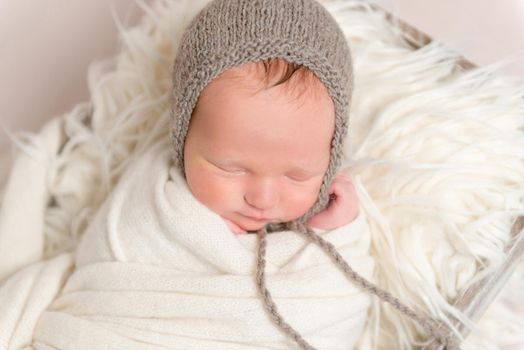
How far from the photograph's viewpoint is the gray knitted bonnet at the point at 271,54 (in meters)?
1.12

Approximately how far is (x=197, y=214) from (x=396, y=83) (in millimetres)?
516

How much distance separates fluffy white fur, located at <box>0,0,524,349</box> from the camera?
1315 millimetres

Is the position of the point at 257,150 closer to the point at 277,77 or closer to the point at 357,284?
the point at 277,77

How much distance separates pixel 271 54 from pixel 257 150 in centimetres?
16

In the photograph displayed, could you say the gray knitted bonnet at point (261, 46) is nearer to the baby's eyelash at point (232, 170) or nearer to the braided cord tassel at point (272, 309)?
the baby's eyelash at point (232, 170)

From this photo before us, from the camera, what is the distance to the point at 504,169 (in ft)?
4.43

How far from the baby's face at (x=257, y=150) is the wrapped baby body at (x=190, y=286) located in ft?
0.21

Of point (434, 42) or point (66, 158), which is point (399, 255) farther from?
point (66, 158)

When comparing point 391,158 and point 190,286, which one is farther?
point 391,158

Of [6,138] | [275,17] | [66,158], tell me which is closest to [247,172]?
[275,17]

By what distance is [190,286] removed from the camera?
1225mm

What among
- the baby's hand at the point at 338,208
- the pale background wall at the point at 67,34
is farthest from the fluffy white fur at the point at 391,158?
the pale background wall at the point at 67,34

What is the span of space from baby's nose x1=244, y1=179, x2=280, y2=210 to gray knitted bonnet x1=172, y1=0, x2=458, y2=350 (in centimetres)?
10

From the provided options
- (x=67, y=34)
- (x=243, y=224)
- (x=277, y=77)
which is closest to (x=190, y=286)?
(x=243, y=224)
